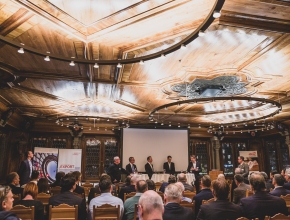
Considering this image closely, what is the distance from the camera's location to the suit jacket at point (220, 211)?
2869mm

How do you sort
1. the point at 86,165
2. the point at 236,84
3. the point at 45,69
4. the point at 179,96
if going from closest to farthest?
the point at 45,69 → the point at 236,84 → the point at 179,96 → the point at 86,165

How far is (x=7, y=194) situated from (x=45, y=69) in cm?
371

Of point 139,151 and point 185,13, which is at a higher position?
point 185,13

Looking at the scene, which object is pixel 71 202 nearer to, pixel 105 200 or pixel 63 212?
pixel 63 212

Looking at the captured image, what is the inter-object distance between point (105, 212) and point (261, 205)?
2113 millimetres

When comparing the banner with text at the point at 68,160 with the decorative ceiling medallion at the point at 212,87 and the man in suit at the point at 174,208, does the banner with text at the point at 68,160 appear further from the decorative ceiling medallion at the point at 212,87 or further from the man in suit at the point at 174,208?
the man in suit at the point at 174,208

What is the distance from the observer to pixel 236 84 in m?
6.80

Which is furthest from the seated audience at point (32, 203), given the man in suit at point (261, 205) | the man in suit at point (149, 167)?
the man in suit at point (149, 167)

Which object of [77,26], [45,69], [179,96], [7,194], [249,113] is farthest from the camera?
[249,113]

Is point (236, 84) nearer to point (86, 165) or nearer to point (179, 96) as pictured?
point (179, 96)

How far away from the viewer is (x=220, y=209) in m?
2.91

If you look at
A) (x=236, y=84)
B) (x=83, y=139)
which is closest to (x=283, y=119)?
(x=236, y=84)

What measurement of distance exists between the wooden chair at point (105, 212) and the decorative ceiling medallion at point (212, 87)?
4.06m

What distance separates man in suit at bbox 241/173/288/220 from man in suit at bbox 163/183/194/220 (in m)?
0.98
